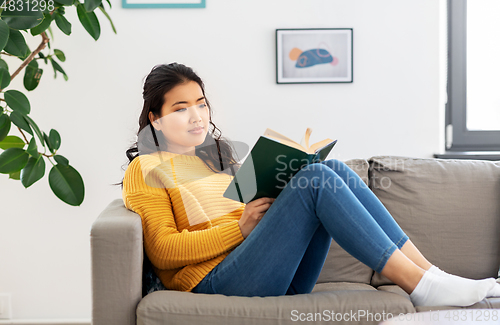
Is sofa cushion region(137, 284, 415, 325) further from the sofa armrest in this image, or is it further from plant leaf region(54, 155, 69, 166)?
plant leaf region(54, 155, 69, 166)

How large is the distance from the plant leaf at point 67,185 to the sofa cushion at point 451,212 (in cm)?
111

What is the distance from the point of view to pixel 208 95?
6.42 ft

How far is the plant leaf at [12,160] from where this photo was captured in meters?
1.42

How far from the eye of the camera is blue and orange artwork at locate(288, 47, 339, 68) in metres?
1.95

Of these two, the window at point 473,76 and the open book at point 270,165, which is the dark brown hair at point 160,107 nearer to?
the open book at point 270,165

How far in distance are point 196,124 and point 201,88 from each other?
0.15 metres

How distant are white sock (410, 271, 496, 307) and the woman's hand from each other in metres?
0.43

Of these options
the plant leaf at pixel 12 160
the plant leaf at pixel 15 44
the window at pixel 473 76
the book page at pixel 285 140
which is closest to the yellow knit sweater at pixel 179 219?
the book page at pixel 285 140

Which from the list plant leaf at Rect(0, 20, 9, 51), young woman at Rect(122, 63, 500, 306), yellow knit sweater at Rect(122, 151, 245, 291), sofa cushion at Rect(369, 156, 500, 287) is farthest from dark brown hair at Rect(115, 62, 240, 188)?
sofa cushion at Rect(369, 156, 500, 287)

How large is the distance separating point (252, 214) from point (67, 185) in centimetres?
79

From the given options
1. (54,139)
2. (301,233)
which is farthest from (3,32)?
(301,233)

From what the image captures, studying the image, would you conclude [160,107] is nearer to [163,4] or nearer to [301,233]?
[301,233]

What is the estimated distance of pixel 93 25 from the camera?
5.34 ft

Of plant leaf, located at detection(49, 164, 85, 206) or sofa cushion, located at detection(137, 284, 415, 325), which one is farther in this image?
plant leaf, located at detection(49, 164, 85, 206)
